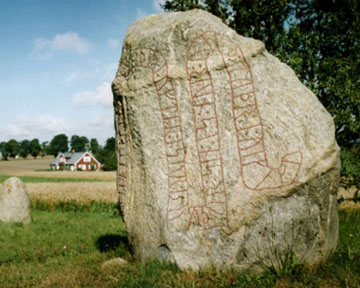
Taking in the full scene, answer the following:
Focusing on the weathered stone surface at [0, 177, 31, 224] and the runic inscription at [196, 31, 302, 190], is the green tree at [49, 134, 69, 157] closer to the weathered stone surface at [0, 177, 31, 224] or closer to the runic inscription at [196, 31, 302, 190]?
the weathered stone surface at [0, 177, 31, 224]

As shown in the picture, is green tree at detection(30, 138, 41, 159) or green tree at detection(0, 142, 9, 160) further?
green tree at detection(30, 138, 41, 159)

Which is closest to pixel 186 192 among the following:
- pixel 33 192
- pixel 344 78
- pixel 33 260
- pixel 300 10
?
pixel 33 260

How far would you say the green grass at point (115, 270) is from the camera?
15.0 ft

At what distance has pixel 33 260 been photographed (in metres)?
6.80

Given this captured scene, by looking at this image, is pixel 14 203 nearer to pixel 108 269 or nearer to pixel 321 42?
pixel 108 269

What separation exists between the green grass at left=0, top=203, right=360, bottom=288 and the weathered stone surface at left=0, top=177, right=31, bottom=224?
7.90ft

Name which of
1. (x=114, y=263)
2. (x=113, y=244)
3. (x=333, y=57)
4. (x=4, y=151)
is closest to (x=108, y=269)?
(x=114, y=263)

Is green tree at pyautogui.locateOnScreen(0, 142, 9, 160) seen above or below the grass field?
above

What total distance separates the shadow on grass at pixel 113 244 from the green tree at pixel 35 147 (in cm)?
13950

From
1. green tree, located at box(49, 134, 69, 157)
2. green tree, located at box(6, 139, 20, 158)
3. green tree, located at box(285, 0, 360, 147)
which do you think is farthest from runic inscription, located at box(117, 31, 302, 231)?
green tree, located at box(6, 139, 20, 158)

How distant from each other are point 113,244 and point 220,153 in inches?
141

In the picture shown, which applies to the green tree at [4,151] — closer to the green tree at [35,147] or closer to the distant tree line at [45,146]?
the distant tree line at [45,146]

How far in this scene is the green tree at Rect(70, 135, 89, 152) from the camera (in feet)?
442

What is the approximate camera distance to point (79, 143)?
13638 cm
